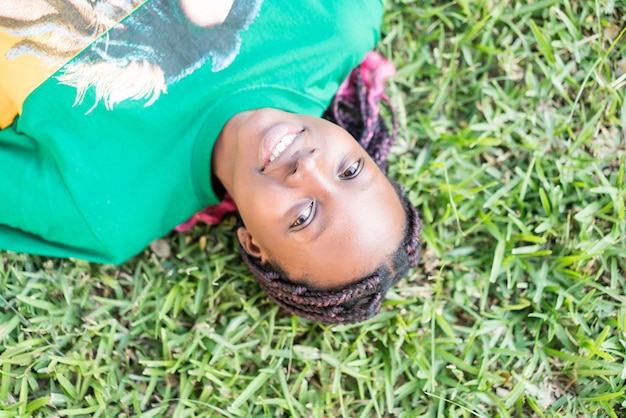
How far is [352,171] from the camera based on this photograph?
1890mm

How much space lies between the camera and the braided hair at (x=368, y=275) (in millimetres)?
1927

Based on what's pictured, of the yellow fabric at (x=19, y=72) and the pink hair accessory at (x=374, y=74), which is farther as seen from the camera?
the pink hair accessory at (x=374, y=74)

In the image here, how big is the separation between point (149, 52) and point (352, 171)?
795 millimetres

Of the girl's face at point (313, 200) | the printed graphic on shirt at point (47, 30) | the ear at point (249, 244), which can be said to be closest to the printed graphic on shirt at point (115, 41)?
the printed graphic on shirt at point (47, 30)

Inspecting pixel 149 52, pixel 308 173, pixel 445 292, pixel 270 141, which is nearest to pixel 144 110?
pixel 149 52

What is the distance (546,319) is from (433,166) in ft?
2.46

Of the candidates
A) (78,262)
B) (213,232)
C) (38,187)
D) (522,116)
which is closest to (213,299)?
(213,232)

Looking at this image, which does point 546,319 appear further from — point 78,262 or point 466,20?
point 78,262

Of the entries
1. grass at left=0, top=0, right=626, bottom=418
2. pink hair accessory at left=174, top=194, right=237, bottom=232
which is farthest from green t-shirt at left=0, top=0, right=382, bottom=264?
grass at left=0, top=0, right=626, bottom=418

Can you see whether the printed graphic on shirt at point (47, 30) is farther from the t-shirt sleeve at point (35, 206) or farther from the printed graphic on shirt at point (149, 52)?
the t-shirt sleeve at point (35, 206)

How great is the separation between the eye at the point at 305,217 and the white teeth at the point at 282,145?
0.19m

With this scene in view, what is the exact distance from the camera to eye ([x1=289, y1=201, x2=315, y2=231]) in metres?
1.83

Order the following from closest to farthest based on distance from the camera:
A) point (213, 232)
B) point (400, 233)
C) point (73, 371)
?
point (400, 233) < point (73, 371) < point (213, 232)

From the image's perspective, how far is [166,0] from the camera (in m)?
2.02
